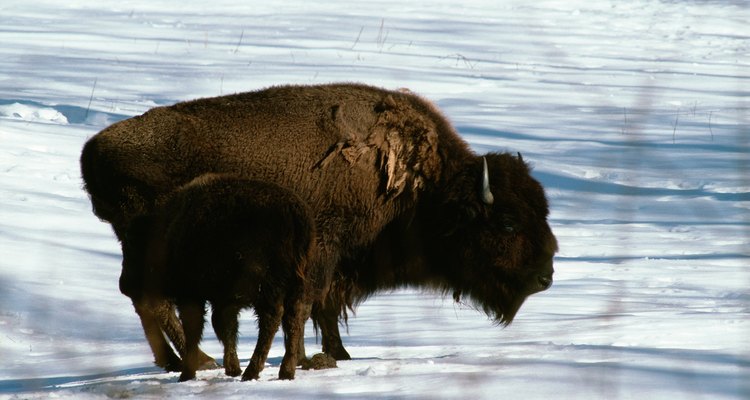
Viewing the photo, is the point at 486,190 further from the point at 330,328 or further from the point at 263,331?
the point at 263,331

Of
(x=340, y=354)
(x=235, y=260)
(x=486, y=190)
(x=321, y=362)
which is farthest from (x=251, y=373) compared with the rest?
(x=486, y=190)

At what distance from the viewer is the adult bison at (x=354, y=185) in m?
5.32

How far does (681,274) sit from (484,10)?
51.8 feet

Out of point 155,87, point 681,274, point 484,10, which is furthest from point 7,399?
point 484,10

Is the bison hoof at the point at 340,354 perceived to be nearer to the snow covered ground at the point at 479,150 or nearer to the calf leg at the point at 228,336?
the snow covered ground at the point at 479,150

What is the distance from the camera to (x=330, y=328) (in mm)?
5766

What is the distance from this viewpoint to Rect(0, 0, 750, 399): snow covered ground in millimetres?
4285

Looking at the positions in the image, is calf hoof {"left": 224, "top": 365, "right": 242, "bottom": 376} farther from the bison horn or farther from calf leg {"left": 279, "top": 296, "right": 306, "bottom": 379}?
the bison horn

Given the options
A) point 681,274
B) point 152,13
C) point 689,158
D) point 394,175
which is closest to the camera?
point 394,175

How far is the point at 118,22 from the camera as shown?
19.9 meters

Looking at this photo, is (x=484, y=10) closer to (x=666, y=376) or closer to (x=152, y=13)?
(x=152, y=13)

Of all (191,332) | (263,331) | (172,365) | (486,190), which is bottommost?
(172,365)

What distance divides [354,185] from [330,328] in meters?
0.83

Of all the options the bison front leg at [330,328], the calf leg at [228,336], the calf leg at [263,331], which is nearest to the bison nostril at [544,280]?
the bison front leg at [330,328]
